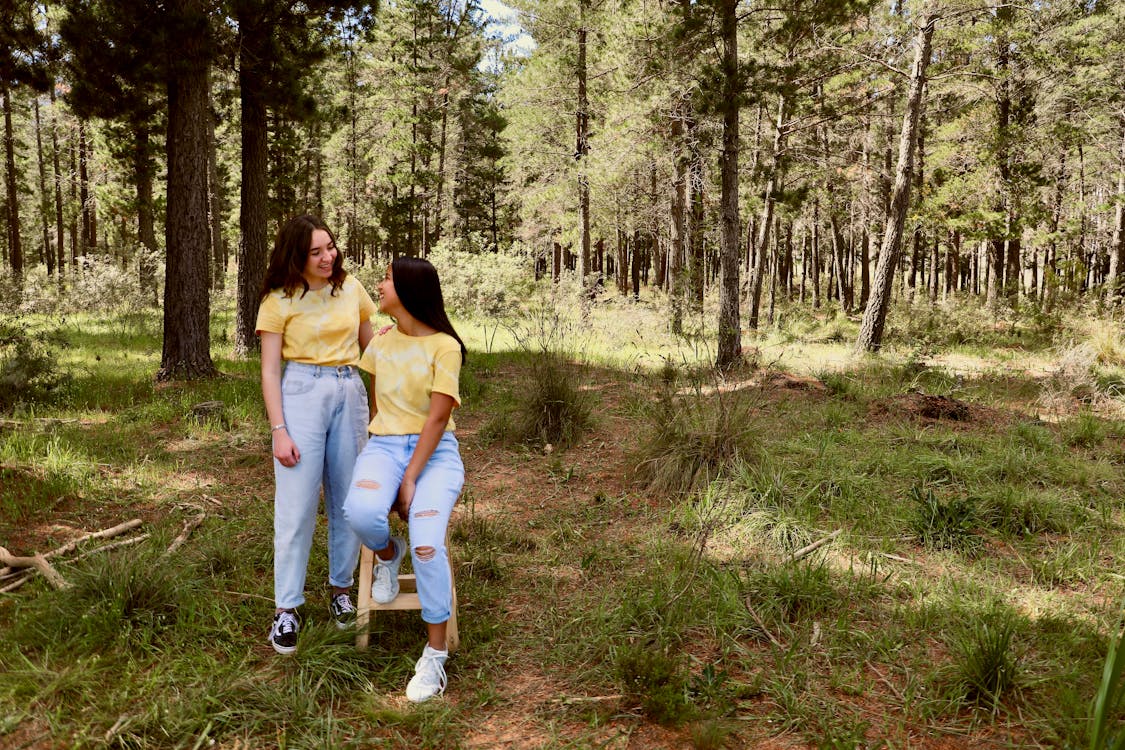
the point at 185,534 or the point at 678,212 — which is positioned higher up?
the point at 678,212

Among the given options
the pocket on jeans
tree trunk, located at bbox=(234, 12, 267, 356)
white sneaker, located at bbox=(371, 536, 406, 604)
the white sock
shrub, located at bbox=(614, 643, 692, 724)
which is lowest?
shrub, located at bbox=(614, 643, 692, 724)

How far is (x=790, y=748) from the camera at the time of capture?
230 centimetres

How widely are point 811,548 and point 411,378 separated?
247 centimetres

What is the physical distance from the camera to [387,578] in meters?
2.89

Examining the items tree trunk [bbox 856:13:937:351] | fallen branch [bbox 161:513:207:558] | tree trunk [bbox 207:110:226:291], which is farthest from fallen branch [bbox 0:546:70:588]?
tree trunk [bbox 207:110:226:291]

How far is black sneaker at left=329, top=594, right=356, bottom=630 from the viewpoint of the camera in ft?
9.64

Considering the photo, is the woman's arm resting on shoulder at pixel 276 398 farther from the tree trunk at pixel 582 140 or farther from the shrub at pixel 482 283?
the shrub at pixel 482 283

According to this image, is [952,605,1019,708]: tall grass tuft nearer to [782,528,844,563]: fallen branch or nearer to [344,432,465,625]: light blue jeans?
[782,528,844,563]: fallen branch

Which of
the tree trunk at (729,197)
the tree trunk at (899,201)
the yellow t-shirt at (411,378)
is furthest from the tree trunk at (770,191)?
the yellow t-shirt at (411,378)

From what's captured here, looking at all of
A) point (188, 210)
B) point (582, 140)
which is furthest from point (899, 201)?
point (188, 210)

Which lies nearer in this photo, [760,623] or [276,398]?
[276,398]

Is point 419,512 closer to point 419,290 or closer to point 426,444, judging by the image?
point 426,444

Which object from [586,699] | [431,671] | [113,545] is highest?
[113,545]

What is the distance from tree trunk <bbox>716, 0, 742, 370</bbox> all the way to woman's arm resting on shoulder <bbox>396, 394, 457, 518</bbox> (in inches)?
250
